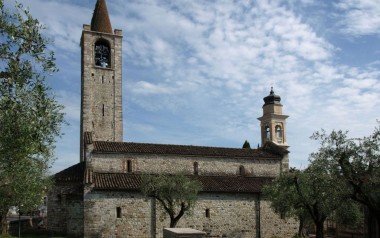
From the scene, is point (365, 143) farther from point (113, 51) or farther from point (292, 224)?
point (113, 51)

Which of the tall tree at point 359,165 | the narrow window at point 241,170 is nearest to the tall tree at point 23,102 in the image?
the tall tree at point 359,165

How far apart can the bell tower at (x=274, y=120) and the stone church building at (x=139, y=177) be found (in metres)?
0.10

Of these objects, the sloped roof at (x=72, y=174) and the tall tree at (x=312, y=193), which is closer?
the tall tree at (x=312, y=193)

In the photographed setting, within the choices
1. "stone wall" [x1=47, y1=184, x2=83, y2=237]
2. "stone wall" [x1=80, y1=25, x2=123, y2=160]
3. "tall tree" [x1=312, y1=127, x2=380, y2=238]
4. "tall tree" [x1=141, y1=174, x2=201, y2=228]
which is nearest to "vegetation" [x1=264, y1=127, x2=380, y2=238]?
"tall tree" [x1=312, y1=127, x2=380, y2=238]

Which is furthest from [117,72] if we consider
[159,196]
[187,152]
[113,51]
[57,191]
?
[159,196]

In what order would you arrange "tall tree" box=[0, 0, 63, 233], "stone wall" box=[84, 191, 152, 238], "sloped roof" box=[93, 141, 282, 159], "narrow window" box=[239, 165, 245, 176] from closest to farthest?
"tall tree" box=[0, 0, 63, 233]
"stone wall" box=[84, 191, 152, 238]
"sloped roof" box=[93, 141, 282, 159]
"narrow window" box=[239, 165, 245, 176]

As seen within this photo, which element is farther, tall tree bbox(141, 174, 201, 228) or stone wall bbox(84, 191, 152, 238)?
stone wall bbox(84, 191, 152, 238)

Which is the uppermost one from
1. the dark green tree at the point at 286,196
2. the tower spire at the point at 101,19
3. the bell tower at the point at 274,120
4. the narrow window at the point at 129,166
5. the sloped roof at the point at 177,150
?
the tower spire at the point at 101,19

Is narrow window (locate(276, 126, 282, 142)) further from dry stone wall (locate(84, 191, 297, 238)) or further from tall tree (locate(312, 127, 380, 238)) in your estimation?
tall tree (locate(312, 127, 380, 238))

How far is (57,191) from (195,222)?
36.6ft

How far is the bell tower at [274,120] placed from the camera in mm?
41844

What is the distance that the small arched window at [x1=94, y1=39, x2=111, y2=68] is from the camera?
144ft

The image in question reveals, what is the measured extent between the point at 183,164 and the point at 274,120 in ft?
38.2

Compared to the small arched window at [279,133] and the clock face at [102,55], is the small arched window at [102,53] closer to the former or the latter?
the clock face at [102,55]
